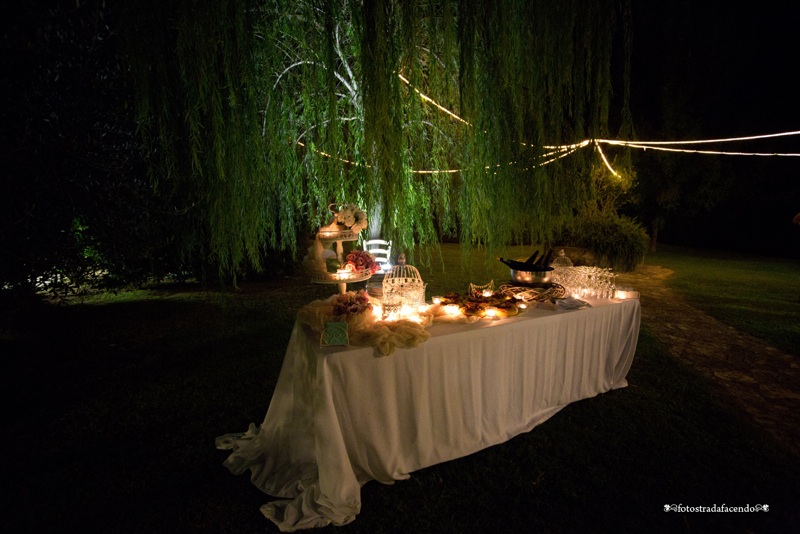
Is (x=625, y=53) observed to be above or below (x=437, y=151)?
above

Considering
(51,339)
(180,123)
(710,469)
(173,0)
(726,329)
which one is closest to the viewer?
(173,0)

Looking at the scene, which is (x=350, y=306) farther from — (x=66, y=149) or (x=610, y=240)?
(x=610, y=240)

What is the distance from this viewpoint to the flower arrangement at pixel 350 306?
2.29 m

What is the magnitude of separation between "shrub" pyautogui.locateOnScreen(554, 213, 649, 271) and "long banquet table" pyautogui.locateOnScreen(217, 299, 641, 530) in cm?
779

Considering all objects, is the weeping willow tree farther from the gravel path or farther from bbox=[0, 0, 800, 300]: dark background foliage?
the gravel path

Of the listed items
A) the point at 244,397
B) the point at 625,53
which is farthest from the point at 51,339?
the point at 625,53

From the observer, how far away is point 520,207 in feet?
7.88

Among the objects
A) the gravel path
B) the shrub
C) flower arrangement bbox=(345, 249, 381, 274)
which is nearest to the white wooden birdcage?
flower arrangement bbox=(345, 249, 381, 274)

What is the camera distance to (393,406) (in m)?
2.20

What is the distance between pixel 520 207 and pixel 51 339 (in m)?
5.88

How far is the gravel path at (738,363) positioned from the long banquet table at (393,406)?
5.17ft

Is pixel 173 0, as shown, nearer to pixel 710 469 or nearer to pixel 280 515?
pixel 280 515

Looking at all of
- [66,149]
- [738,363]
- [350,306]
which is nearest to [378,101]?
[350,306]

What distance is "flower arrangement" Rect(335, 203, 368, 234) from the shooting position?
298 centimetres
